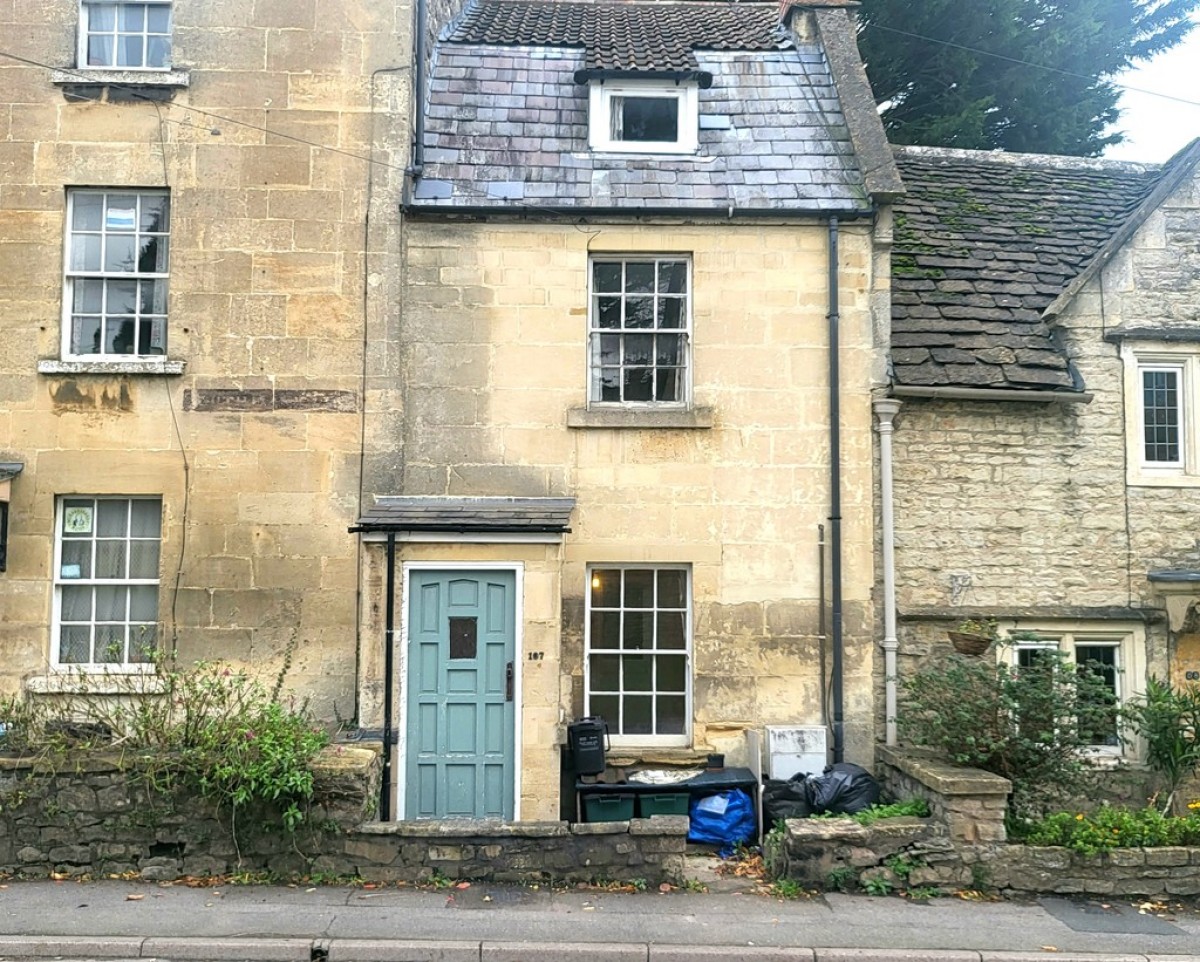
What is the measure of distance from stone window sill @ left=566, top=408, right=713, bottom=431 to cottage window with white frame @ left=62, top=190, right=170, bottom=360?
4669 millimetres

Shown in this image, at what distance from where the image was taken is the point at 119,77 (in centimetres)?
1125

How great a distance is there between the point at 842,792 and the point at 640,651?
258 cm

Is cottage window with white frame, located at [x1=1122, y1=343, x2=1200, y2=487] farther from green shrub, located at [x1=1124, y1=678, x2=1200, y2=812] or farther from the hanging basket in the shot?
the hanging basket

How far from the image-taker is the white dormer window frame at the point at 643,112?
1214 cm

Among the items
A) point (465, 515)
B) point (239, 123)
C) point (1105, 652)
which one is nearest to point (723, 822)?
point (465, 515)

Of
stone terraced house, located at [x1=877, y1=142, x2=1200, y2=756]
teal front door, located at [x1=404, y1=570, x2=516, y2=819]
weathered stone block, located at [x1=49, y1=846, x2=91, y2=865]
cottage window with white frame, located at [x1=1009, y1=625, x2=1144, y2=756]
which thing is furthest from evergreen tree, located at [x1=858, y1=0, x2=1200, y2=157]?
weathered stone block, located at [x1=49, y1=846, x2=91, y2=865]

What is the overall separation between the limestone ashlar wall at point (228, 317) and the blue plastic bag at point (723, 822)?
3899 millimetres

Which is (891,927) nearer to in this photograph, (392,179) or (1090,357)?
(1090,357)

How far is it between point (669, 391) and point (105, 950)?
7567mm

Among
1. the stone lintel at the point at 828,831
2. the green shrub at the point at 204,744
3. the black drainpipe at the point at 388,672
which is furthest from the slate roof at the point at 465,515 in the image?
the stone lintel at the point at 828,831

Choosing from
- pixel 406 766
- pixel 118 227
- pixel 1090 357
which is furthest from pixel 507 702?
pixel 1090 357

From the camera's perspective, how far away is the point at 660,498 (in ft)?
36.7

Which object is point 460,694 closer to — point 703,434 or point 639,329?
point 703,434

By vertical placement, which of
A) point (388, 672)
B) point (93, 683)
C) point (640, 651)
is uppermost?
point (640, 651)
